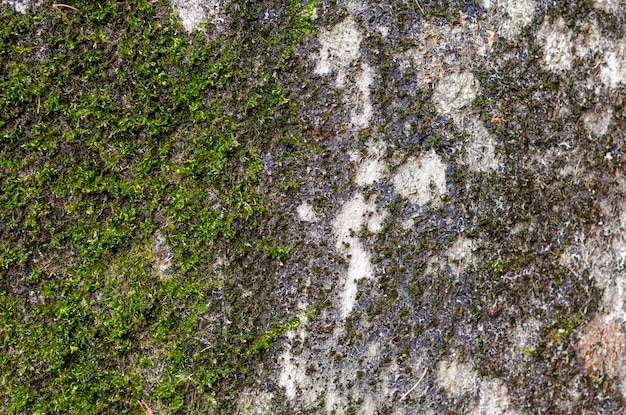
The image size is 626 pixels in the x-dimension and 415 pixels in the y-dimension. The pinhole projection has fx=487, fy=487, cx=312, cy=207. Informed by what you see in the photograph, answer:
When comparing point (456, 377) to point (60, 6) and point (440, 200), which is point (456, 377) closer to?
point (440, 200)

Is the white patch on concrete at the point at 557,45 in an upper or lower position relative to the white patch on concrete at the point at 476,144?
upper

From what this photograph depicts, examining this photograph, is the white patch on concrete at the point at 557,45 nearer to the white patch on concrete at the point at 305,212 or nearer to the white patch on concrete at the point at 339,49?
the white patch on concrete at the point at 339,49

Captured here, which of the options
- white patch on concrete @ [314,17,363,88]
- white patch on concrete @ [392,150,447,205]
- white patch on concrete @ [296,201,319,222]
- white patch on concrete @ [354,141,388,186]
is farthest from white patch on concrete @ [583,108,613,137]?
white patch on concrete @ [296,201,319,222]

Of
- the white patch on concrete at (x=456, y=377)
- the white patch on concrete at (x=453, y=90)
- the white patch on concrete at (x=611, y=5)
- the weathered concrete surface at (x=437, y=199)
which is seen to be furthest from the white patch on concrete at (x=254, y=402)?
the white patch on concrete at (x=611, y=5)

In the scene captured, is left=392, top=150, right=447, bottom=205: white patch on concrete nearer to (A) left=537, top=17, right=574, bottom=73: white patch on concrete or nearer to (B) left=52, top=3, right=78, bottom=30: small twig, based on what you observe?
(A) left=537, top=17, right=574, bottom=73: white patch on concrete

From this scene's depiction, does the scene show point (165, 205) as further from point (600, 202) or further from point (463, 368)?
point (600, 202)

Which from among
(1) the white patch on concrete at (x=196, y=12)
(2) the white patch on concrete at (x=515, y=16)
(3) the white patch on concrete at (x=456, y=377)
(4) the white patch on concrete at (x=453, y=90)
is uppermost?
(1) the white patch on concrete at (x=196, y=12)
